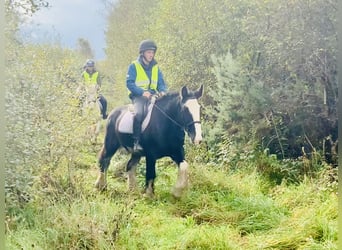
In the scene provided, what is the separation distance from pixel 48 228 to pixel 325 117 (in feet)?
3.95

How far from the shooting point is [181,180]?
1.96 m

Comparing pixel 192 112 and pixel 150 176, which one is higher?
pixel 192 112

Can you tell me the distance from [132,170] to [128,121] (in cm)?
23

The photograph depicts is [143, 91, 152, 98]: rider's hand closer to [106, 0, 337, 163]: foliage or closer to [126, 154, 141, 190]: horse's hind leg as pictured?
[106, 0, 337, 163]: foliage

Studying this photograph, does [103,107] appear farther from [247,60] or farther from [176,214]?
[247,60]

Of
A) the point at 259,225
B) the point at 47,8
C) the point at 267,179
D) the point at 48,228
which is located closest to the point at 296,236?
the point at 259,225

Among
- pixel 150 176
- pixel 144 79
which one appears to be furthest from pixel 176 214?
pixel 144 79

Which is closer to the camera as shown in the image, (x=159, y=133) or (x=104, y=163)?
(x=104, y=163)

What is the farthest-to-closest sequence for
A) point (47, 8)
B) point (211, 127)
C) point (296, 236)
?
point (211, 127) → point (47, 8) → point (296, 236)

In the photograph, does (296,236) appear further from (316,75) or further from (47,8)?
(47,8)

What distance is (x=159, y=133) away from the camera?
6.78ft

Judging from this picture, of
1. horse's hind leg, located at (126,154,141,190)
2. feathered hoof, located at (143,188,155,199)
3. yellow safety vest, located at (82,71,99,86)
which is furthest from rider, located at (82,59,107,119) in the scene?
feathered hoof, located at (143,188,155,199)

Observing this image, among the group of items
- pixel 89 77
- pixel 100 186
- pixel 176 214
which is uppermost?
pixel 89 77

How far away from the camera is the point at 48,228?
5.71 ft
